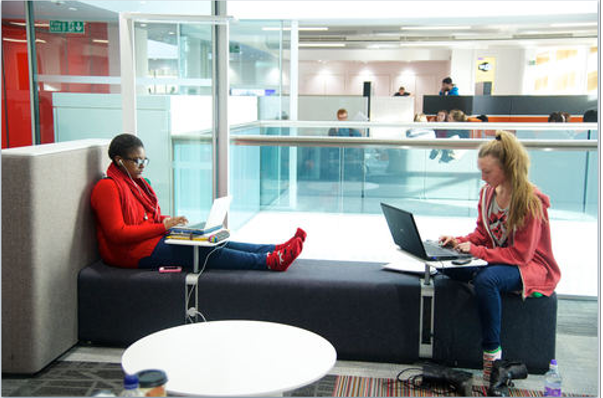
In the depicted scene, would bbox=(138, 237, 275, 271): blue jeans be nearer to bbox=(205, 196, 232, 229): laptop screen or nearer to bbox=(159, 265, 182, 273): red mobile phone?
bbox=(159, 265, 182, 273): red mobile phone

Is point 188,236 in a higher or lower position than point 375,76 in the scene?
lower

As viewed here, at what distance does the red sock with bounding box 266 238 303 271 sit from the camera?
3246 millimetres

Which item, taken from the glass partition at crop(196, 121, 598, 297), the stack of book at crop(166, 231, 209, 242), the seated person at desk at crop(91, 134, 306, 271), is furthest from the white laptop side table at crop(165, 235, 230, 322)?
the glass partition at crop(196, 121, 598, 297)

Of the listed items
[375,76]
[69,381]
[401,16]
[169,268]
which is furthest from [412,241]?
[375,76]

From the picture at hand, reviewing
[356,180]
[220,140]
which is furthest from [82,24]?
[356,180]

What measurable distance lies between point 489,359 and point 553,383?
0.95 feet

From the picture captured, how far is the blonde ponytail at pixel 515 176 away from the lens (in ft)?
9.62

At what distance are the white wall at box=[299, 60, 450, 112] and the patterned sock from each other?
17.8 metres

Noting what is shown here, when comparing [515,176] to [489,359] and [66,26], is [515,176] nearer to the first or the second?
[489,359]

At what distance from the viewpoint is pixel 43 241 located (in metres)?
2.93

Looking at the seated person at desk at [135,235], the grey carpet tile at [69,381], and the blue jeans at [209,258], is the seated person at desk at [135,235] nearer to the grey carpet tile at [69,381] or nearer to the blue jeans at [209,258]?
the blue jeans at [209,258]

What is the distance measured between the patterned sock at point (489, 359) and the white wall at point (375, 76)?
17773mm

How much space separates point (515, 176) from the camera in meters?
2.99

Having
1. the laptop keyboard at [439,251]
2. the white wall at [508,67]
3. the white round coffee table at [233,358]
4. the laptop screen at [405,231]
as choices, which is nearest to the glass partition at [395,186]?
the laptop screen at [405,231]
